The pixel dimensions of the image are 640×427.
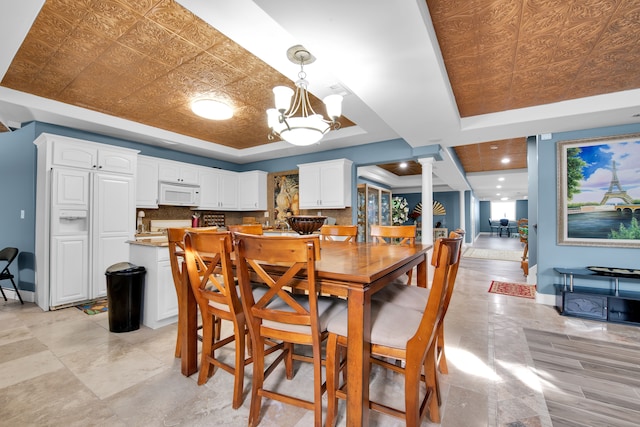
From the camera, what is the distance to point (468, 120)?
3.50 m

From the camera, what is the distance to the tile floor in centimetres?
151

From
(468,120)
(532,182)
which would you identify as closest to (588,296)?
(532,182)

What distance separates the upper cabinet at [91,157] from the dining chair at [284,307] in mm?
3479

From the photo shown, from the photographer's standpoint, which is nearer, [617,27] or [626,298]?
[617,27]

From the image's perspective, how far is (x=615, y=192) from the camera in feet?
10.7

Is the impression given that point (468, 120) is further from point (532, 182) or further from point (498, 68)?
point (532, 182)

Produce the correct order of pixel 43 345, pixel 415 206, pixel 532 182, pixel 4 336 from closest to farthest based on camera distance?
1. pixel 43 345
2. pixel 4 336
3. pixel 532 182
4. pixel 415 206

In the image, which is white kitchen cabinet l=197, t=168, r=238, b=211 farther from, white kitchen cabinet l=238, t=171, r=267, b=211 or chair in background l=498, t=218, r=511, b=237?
chair in background l=498, t=218, r=511, b=237

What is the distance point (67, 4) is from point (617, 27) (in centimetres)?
367

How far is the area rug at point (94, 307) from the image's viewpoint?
127 inches

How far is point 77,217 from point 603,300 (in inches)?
245

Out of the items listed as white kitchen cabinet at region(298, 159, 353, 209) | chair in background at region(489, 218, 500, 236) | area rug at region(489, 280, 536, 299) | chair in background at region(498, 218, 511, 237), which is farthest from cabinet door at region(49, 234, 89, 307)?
chair in background at region(489, 218, 500, 236)

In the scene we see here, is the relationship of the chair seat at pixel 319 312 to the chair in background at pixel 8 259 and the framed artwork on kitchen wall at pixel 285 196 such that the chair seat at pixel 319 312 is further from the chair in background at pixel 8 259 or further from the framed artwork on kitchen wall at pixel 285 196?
the chair in background at pixel 8 259

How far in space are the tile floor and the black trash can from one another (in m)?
0.11
